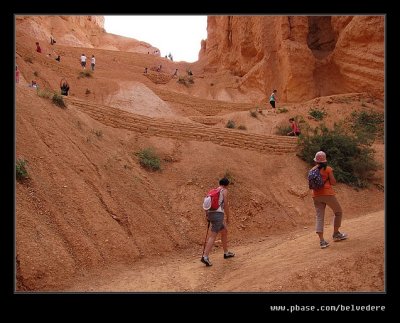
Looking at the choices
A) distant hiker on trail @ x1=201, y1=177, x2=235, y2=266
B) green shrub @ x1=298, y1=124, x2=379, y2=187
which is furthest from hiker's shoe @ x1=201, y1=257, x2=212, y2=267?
green shrub @ x1=298, y1=124, x2=379, y2=187

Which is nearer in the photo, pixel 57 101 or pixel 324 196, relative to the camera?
pixel 324 196

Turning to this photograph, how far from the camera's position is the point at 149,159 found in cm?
1247

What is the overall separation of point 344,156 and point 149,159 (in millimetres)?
6846

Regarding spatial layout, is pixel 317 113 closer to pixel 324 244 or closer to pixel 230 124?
pixel 230 124

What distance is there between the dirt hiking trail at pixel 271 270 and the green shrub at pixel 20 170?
7.98ft

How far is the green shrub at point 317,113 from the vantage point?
22469mm

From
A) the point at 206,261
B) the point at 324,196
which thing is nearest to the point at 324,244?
the point at 324,196

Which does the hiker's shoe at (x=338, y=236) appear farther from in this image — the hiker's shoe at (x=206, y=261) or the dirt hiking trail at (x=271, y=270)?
the hiker's shoe at (x=206, y=261)

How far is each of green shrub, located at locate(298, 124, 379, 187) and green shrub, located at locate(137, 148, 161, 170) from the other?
5.41 meters

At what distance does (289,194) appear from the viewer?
13.2 metres

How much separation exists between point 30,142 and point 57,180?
4.02 feet

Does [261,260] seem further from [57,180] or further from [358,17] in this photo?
[358,17]

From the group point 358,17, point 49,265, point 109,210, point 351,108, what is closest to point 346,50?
point 358,17

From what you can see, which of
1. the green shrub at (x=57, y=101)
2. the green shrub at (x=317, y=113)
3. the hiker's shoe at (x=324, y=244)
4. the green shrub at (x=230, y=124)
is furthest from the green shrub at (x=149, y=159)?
the green shrub at (x=317, y=113)
